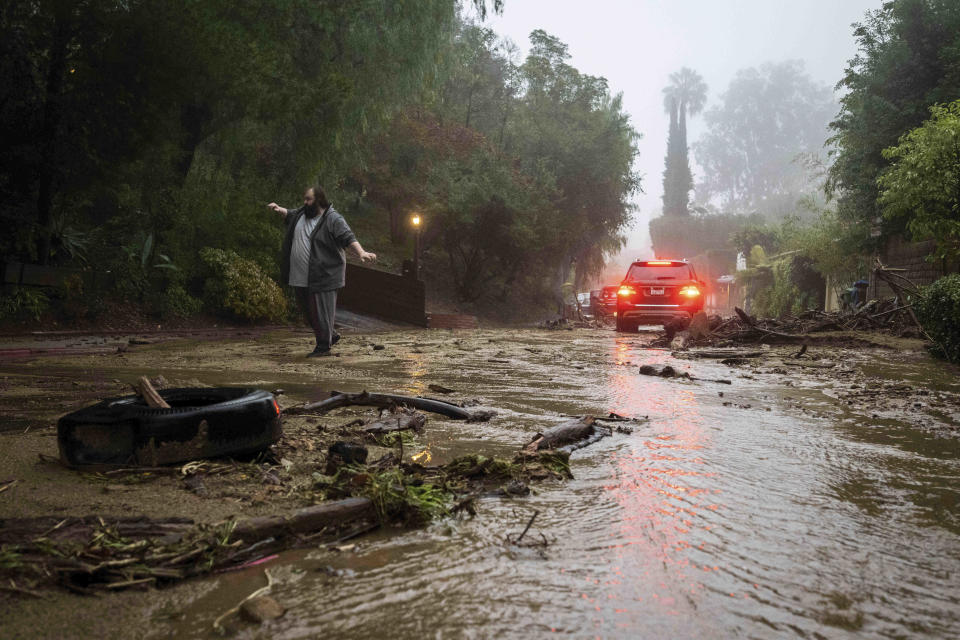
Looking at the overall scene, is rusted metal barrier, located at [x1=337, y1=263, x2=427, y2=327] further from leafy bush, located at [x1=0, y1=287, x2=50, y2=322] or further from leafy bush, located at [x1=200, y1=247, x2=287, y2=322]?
leafy bush, located at [x1=0, y1=287, x2=50, y2=322]

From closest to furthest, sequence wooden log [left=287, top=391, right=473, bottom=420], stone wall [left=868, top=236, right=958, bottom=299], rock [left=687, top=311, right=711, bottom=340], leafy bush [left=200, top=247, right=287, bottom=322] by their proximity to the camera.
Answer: wooden log [left=287, top=391, right=473, bottom=420] < rock [left=687, top=311, right=711, bottom=340] < leafy bush [left=200, top=247, right=287, bottom=322] < stone wall [left=868, top=236, right=958, bottom=299]

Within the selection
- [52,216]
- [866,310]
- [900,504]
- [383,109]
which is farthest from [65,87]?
[866,310]

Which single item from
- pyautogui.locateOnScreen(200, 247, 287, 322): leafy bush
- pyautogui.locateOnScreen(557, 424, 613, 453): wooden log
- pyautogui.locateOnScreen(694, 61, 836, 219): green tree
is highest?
pyautogui.locateOnScreen(694, 61, 836, 219): green tree

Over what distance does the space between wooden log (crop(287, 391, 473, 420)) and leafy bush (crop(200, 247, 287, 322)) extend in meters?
11.2

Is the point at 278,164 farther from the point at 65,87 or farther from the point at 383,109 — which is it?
the point at 65,87

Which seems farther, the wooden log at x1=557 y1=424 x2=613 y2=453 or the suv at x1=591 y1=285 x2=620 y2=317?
the suv at x1=591 y1=285 x2=620 y2=317

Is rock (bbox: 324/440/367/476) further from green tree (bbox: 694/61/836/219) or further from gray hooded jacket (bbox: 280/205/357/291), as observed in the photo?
green tree (bbox: 694/61/836/219)

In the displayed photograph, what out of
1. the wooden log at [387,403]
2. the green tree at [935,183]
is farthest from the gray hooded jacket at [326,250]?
the green tree at [935,183]

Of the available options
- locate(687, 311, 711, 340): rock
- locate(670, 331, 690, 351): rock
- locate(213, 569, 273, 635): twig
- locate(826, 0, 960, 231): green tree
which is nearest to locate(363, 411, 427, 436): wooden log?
locate(213, 569, 273, 635): twig

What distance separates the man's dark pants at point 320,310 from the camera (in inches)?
327

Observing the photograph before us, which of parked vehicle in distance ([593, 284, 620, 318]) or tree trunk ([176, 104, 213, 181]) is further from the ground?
tree trunk ([176, 104, 213, 181])

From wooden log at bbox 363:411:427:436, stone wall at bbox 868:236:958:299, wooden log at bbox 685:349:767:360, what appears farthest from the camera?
stone wall at bbox 868:236:958:299

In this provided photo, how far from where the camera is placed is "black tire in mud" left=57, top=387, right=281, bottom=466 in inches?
102

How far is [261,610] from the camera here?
1.57 meters
